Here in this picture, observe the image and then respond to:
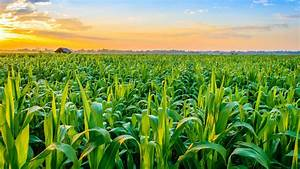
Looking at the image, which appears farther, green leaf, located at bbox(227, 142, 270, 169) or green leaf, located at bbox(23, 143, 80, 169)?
green leaf, located at bbox(227, 142, 270, 169)

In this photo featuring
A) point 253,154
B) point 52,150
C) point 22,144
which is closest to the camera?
point 52,150

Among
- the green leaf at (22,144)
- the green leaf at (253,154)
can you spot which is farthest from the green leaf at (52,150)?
the green leaf at (253,154)

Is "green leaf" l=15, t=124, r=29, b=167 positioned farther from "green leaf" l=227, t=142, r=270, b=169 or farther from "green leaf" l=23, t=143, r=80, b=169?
"green leaf" l=227, t=142, r=270, b=169

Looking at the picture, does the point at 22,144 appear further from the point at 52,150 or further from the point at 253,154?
the point at 253,154

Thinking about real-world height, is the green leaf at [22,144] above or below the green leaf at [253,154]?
above

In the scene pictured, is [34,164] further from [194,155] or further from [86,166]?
[194,155]

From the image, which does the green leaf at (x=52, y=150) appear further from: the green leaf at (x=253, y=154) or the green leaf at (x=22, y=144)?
the green leaf at (x=253, y=154)

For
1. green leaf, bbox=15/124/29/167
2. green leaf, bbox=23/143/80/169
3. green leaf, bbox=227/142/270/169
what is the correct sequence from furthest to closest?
green leaf, bbox=227/142/270/169
green leaf, bbox=15/124/29/167
green leaf, bbox=23/143/80/169

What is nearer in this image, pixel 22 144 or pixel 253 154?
pixel 22 144

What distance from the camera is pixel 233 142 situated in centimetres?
245

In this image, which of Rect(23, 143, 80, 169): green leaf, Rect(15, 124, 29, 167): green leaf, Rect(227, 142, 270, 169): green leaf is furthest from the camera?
Rect(227, 142, 270, 169): green leaf

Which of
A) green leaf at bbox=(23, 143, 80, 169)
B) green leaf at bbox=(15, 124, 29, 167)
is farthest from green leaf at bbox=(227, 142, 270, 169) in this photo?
green leaf at bbox=(15, 124, 29, 167)

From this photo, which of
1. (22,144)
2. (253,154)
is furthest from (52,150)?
(253,154)

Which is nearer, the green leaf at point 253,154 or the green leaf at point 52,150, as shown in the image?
the green leaf at point 52,150
